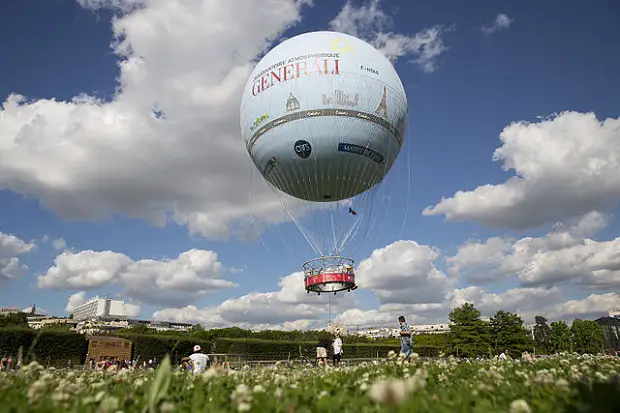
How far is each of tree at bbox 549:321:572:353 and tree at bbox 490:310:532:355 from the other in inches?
859

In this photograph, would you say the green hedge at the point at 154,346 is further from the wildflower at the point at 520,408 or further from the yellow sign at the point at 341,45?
the wildflower at the point at 520,408

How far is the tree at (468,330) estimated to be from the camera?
78.1 m

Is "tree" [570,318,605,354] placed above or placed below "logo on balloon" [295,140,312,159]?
below

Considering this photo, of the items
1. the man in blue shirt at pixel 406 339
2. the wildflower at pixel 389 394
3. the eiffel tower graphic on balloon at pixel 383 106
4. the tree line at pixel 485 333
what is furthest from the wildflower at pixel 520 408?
the tree line at pixel 485 333

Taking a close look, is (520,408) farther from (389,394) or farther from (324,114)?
(324,114)

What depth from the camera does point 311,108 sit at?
18203 millimetres

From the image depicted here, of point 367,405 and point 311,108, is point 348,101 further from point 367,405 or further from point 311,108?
point 367,405

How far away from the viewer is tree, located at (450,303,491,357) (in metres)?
78.1

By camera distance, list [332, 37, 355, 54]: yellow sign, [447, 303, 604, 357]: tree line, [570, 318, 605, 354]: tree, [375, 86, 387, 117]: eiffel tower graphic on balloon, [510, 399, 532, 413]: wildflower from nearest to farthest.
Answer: [510, 399, 532, 413]: wildflower < [375, 86, 387, 117]: eiffel tower graphic on balloon < [332, 37, 355, 54]: yellow sign < [447, 303, 604, 357]: tree line < [570, 318, 605, 354]: tree

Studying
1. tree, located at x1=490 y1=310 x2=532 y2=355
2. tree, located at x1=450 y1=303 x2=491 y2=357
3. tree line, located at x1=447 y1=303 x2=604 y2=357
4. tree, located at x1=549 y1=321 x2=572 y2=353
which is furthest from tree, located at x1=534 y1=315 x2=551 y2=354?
tree, located at x1=450 y1=303 x2=491 y2=357

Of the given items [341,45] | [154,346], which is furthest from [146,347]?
[341,45]

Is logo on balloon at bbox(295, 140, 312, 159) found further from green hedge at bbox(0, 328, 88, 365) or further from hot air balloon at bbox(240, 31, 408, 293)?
green hedge at bbox(0, 328, 88, 365)

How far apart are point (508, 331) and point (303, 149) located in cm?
7779

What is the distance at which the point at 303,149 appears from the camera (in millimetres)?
18969
